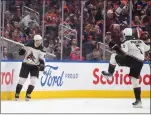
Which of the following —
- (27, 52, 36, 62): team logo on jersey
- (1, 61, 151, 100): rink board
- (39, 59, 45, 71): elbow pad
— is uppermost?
(27, 52, 36, 62): team logo on jersey

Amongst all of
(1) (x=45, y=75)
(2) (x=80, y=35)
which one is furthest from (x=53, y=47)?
(1) (x=45, y=75)

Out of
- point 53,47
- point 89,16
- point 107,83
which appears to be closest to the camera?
point 107,83

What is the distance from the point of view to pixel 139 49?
35.7 feet

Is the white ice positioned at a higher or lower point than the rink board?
lower

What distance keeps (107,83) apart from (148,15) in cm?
330

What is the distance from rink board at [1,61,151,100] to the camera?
12289mm

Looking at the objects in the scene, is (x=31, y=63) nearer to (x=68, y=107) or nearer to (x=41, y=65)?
(x=41, y=65)

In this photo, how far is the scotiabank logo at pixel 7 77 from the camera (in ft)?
39.9

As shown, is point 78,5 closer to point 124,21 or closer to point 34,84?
point 124,21

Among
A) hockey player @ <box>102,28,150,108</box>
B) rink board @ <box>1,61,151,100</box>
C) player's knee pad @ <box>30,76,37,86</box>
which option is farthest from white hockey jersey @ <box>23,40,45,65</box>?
hockey player @ <box>102,28,150,108</box>

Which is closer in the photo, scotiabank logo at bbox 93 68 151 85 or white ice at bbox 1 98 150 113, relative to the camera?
white ice at bbox 1 98 150 113

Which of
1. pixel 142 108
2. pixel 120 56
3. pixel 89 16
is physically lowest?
pixel 142 108

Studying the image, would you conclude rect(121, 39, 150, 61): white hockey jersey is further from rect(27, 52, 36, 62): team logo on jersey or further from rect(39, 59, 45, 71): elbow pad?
rect(27, 52, 36, 62): team logo on jersey

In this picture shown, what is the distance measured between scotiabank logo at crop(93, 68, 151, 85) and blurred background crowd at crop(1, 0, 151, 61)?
0.75 meters
